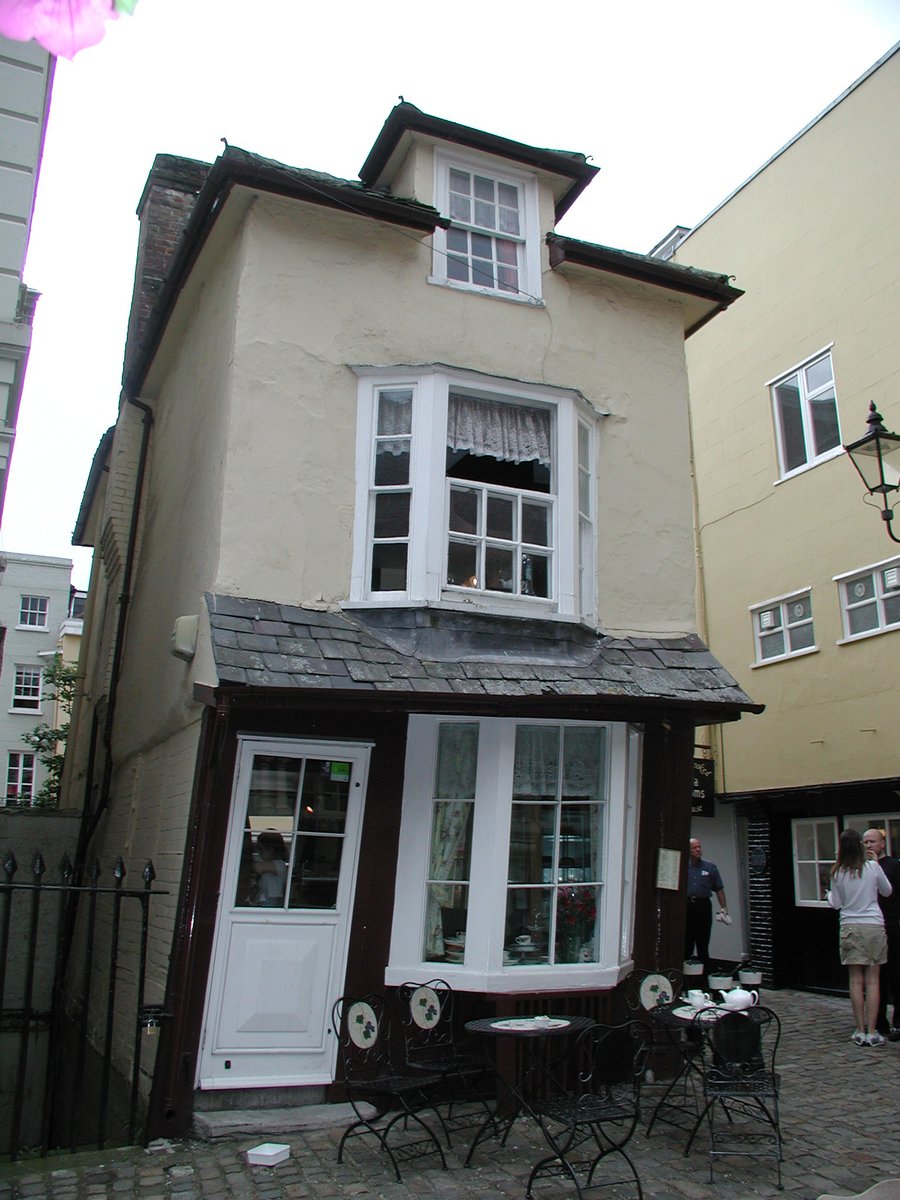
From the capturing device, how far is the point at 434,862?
7234 mm

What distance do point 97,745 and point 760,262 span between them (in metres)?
11.8

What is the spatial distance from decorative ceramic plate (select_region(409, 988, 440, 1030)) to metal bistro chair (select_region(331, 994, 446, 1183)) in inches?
9.2

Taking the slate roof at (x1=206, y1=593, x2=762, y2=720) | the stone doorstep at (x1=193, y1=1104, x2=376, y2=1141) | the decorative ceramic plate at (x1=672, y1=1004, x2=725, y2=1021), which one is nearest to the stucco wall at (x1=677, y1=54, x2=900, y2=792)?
the slate roof at (x1=206, y1=593, x2=762, y2=720)

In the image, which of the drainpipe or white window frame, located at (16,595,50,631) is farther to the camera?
white window frame, located at (16,595,50,631)

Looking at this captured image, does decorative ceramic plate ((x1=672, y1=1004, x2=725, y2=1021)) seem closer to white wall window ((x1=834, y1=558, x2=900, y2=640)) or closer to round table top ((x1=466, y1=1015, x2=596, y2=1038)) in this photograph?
round table top ((x1=466, y1=1015, x2=596, y2=1038))

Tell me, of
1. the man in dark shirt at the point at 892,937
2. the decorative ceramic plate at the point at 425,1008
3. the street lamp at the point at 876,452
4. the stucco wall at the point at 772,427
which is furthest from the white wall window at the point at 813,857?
the decorative ceramic plate at the point at 425,1008

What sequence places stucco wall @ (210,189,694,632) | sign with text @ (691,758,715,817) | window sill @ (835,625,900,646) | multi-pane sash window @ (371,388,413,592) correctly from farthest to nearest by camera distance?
sign with text @ (691,758,715,817), window sill @ (835,625,900,646), multi-pane sash window @ (371,388,413,592), stucco wall @ (210,189,694,632)

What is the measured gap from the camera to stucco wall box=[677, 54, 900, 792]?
1209 cm

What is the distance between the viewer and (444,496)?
7840mm

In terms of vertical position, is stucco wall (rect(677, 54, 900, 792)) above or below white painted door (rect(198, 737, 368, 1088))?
above

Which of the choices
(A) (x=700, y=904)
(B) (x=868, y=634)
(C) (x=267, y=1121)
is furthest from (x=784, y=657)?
(C) (x=267, y=1121)

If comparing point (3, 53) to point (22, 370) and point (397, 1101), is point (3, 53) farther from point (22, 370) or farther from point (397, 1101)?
point (397, 1101)

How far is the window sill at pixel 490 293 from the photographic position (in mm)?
8547

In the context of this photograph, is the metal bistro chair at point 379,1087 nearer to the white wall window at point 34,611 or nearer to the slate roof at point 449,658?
the slate roof at point 449,658
